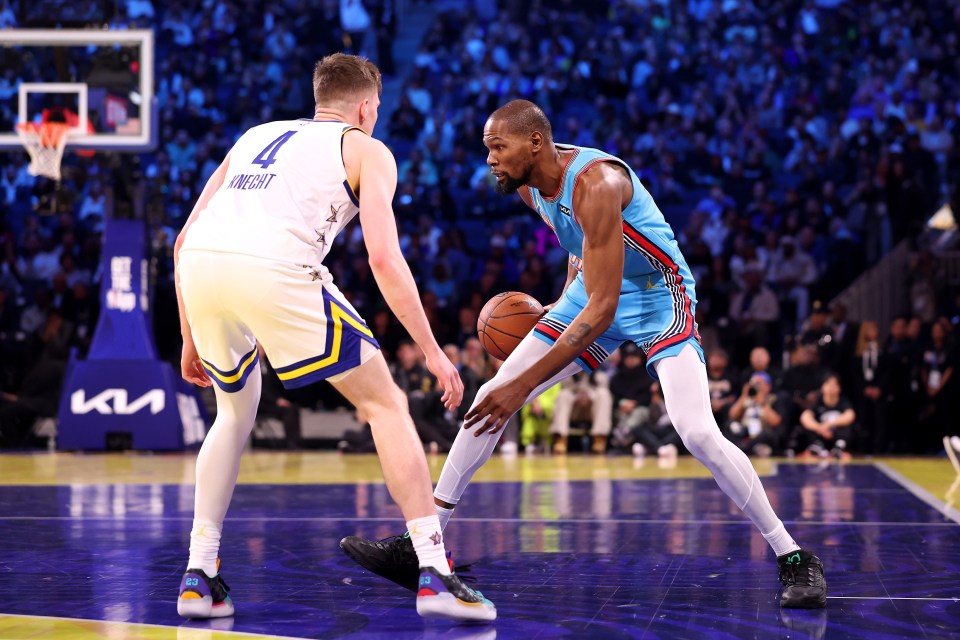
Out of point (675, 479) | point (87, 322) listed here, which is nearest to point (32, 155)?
point (87, 322)

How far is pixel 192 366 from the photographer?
14.7 feet

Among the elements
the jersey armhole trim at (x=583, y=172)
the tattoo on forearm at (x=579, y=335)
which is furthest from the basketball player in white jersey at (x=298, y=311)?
the jersey armhole trim at (x=583, y=172)

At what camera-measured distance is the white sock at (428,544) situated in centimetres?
401

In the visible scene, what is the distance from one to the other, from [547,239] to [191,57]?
27.6 ft

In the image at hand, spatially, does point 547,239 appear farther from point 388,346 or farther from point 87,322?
point 87,322

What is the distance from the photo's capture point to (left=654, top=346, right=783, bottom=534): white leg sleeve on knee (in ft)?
14.7

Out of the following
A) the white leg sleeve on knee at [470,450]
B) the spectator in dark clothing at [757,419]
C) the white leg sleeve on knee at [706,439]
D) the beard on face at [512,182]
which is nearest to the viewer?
the white leg sleeve on knee at [706,439]

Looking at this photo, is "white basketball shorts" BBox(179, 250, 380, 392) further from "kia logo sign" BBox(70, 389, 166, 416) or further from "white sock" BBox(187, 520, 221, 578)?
"kia logo sign" BBox(70, 389, 166, 416)

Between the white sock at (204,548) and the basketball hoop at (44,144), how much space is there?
28.4ft

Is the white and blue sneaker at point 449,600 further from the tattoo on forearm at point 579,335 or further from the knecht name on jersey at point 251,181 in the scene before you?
the knecht name on jersey at point 251,181

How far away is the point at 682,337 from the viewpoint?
4.67 metres

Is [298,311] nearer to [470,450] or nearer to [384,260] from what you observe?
[384,260]

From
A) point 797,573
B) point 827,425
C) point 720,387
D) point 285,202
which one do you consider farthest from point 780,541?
point 720,387

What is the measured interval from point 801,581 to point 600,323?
121 centimetres
